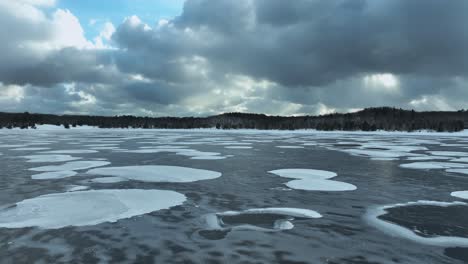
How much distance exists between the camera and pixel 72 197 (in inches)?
314

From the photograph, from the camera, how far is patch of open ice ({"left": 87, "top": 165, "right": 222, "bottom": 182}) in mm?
11117

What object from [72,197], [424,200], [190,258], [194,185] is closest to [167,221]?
[190,258]

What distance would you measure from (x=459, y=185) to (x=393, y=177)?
2.02 meters

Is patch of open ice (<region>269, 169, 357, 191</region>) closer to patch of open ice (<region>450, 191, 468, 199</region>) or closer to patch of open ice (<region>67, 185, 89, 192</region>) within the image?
patch of open ice (<region>450, 191, 468, 199</region>)

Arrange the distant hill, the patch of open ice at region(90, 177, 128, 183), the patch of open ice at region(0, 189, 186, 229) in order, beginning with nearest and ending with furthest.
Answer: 1. the patch of open ice at region(0, 189, 186, 229)
2. the patch of open ice at region(90, 177, 128, 183)
3. the distant hill

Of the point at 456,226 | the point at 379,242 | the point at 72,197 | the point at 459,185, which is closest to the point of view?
the point at 379,242

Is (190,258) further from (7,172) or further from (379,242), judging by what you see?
(7,172)

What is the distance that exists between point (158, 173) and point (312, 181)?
559 centimetres

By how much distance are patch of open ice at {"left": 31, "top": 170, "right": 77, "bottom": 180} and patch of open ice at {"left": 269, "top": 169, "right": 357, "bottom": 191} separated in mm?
7583

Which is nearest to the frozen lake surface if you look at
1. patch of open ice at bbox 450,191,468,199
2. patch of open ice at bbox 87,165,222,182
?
patch of open ice at bbox 450,191,468,199

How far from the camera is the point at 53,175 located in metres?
11.6

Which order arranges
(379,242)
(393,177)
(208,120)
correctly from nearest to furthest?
(379,242) < (393,177) < (208,120)

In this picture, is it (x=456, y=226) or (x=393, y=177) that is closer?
(x=456, y=226)

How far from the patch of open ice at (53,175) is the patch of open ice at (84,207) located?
318 centimetres
